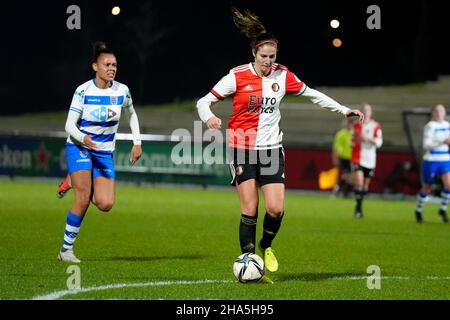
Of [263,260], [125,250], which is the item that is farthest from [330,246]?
[263,260]

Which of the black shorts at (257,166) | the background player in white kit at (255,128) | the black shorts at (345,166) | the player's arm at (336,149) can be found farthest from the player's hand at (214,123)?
the black shorts at (345,166)

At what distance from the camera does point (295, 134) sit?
35469 mm

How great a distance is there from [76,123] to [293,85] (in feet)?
8.34

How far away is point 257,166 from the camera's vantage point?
10.5 metres

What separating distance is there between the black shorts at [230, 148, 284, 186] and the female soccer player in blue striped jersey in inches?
70.8

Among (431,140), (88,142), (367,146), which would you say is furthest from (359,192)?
(88,142)

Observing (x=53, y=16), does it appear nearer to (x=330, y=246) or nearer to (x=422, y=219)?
(x=422, y=219)

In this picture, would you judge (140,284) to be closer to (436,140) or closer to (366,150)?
(436,140)

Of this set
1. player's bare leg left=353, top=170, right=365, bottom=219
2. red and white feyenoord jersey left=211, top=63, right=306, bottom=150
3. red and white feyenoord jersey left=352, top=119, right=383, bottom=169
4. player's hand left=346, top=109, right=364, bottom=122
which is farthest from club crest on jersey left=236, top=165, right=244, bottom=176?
red and white feyenoord jersey left=352, top=119, right=383, bottom=169

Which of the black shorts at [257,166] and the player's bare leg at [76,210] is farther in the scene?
the player's bare leg at [76,210]

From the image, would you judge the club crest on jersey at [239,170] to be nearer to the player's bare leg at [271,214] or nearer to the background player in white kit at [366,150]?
the player's bare leg at [271,214]

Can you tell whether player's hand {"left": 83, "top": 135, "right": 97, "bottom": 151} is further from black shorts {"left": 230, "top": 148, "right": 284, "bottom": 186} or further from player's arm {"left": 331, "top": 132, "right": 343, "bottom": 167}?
player's arm {"left": 331, "top": 132, "right": 343, "bottom": 167}

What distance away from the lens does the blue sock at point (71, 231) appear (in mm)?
11625

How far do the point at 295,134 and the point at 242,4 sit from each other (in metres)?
8.53
